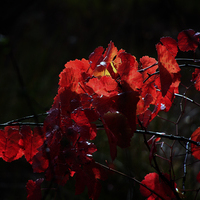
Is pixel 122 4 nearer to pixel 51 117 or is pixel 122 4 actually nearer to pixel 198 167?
pixel 198 167

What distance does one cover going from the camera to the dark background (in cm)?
205

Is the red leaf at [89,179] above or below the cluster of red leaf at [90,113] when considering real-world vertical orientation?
below

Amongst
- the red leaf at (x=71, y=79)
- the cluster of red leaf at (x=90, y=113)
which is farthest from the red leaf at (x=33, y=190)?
the red leaf at (x=71, y=79)

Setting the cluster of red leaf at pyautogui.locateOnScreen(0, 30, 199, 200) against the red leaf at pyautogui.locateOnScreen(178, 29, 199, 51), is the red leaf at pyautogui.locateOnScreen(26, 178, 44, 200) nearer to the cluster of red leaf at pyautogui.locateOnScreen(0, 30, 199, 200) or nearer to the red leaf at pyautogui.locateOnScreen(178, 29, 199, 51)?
the cluster of red leaf at pyautogui.locateOnScreen(0, 30, 199, 200)

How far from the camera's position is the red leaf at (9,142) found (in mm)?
449

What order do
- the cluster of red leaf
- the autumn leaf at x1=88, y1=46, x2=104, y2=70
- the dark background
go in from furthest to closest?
the dark background
the autumn leaf at x1=88, y1=46, x2=104, y2=70
the cluster of red leaf

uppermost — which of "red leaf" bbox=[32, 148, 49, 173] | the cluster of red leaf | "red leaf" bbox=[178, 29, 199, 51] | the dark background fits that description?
"red leaf" bbox=[178, 29, 199, 51]

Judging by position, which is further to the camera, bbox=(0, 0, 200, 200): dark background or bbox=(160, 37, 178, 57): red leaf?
bbox=(0, 0, 200, 200): dark background

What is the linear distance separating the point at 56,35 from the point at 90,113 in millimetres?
3115

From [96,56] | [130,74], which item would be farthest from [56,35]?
[130,74]

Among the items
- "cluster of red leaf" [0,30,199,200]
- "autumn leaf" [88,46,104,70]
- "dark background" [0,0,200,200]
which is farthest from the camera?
"dark background" [0,0,200,200]

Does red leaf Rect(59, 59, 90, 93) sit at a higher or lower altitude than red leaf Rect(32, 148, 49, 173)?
higher

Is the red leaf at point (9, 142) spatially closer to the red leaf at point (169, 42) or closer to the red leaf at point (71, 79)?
the red leaf at point (71, 79)

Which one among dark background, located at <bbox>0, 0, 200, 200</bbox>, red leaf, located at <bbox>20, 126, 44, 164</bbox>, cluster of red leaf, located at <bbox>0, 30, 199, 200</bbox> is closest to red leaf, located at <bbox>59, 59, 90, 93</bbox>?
cluster of red leaf, located at <bbox>0, 30, 199, 200</bbox>
